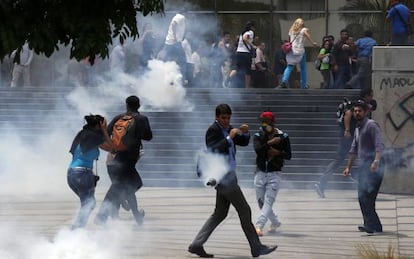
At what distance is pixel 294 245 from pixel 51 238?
8.94 ft

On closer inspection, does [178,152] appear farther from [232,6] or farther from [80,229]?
[232,6]

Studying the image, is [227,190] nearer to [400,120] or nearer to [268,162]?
[268,162]

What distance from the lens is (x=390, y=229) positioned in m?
13.0

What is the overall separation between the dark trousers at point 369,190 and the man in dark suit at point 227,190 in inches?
79.1

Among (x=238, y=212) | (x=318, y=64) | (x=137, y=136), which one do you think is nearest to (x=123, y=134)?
(x=137, y=136)

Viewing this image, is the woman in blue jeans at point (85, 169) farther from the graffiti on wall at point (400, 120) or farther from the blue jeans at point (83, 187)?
the graffiti on wall at point (400, 120)

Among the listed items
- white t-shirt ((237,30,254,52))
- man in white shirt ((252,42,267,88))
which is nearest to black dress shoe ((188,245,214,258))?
white t-shirt ((237,30,254,52))

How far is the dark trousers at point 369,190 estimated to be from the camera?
12.5 m

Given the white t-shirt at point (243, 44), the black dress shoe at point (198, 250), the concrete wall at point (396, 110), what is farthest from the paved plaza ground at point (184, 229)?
the white t-shirt at point (243, 44)

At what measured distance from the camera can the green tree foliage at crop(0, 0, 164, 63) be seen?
6.88 m

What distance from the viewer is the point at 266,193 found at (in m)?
12.5

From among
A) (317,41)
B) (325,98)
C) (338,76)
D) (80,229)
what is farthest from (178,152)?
(317,41)

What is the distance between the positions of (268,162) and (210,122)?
6858mm

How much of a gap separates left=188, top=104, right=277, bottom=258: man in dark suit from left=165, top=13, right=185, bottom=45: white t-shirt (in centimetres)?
979
